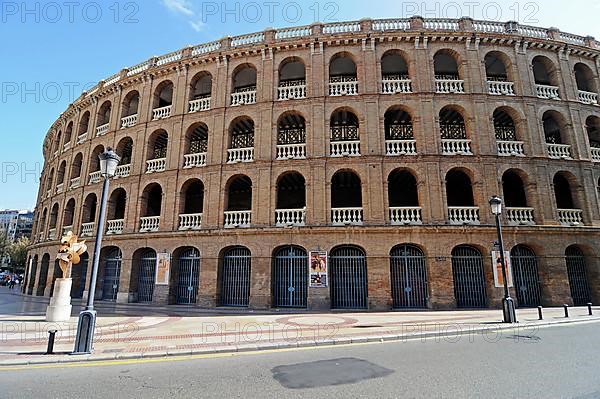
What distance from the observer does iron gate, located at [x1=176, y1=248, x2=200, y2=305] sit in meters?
17.5

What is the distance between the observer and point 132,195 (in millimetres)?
19641

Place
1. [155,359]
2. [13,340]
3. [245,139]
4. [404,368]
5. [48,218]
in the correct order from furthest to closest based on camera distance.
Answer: [48,218], [245,139], [13,340], [155,359], [404,368]

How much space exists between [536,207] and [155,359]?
732 inches

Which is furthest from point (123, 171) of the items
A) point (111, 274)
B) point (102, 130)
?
point (111, 274)

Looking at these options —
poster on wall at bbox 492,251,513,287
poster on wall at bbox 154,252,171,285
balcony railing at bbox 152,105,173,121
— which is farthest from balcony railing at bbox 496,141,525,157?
balcony railing at bbox 152,105,173,121

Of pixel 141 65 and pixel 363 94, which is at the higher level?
pixel 141 65

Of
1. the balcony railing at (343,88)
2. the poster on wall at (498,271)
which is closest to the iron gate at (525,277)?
the poster on wall at (498,271)

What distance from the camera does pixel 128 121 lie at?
2195cm

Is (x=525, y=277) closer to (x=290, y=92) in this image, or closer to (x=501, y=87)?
(x=501, y=87)

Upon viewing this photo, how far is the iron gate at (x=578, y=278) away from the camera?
16.1m

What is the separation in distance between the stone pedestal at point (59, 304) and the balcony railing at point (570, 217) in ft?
77.9

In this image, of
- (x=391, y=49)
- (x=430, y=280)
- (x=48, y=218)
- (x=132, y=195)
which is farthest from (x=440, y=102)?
(x=48, y=218)

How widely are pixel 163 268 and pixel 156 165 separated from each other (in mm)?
6749

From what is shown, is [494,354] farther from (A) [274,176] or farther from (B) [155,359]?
(A) [274,176]
